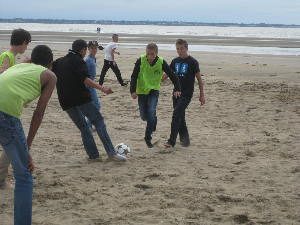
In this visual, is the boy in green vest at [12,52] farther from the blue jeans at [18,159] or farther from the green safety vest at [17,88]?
the blue jeans at [18,159]

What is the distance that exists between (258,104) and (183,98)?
4.09 m

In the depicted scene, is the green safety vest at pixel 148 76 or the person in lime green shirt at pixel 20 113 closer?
the person in lime green shirt at pixel 20 113

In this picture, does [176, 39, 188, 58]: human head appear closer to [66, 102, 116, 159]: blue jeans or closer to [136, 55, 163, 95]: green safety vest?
[136, 55, 163, 95]: green safety vest

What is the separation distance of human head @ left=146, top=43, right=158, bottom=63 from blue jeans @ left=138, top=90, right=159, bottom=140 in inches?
21.3

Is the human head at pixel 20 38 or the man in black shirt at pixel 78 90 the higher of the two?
the human head at pixel 20 38

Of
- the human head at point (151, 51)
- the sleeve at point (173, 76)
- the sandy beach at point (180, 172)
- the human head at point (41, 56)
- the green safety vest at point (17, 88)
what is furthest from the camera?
the sleeve at point (173, 76)

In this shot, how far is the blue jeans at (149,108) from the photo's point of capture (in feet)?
25.9

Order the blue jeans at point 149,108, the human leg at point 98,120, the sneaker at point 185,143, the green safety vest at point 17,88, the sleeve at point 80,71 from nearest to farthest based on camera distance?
the green safety vest at point 17,88 → the sleeve at point 80,71 → the human leg at point 98,120 → the blue jeans at point 149,108 → the sneaker at point 185,143

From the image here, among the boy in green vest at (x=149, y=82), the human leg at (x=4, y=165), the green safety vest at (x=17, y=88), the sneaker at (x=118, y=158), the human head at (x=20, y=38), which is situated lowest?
the sneaker at (x=118, y=158)

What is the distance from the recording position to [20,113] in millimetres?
4141

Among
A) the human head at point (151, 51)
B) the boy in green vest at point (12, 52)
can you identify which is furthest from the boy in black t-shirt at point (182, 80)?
the boy in green vest at point (12, 52)

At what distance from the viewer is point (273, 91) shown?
13.3 metres

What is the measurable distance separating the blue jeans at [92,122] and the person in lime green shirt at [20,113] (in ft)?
9.25

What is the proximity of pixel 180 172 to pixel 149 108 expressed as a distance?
5.14 ft
